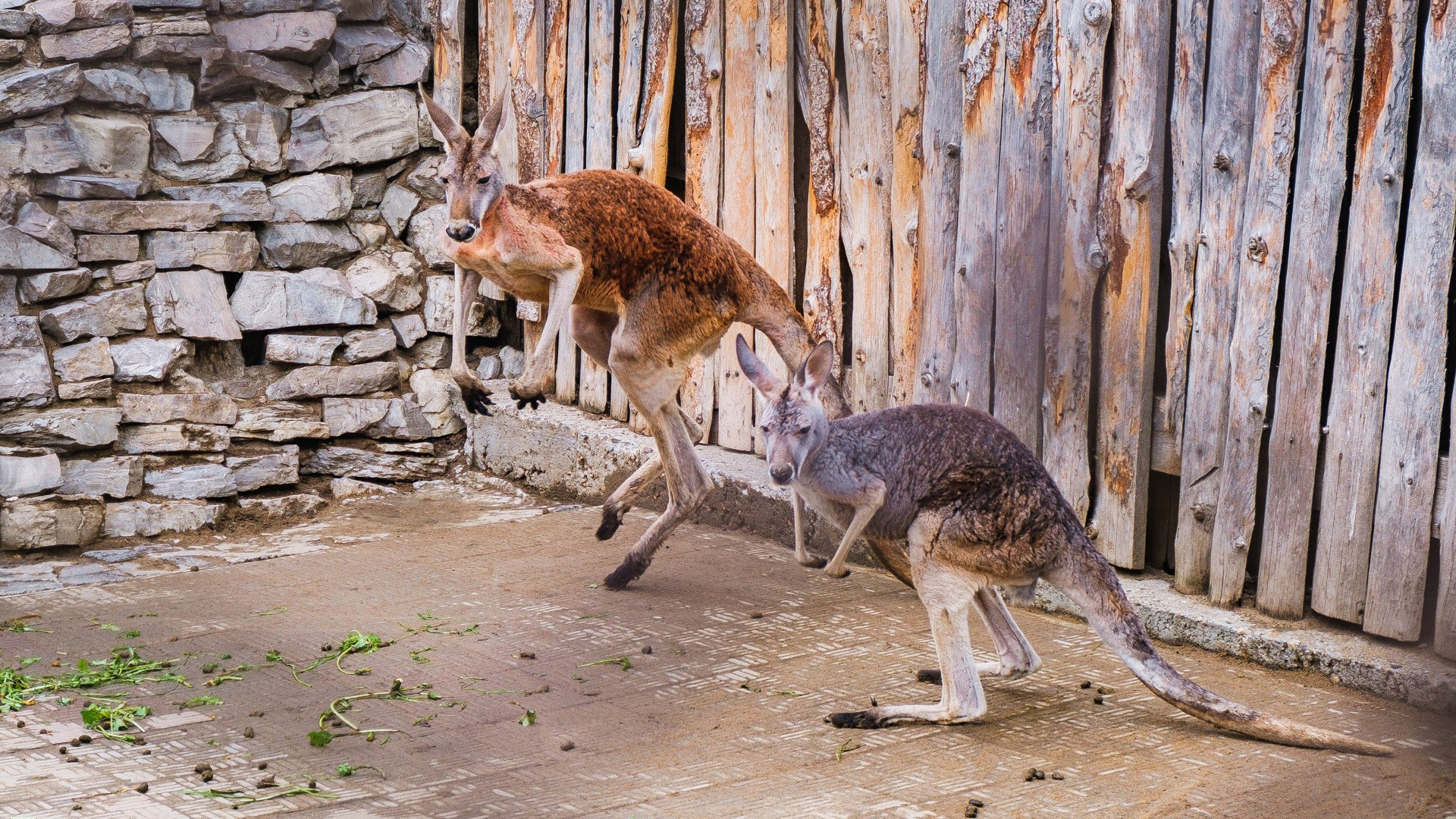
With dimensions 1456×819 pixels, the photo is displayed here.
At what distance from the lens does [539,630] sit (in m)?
5.62

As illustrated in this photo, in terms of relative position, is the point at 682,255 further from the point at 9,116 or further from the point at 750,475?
the point at 9,116

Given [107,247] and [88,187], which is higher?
[88,187]

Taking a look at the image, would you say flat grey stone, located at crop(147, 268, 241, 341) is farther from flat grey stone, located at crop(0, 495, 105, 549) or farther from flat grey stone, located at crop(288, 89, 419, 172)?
flat grey stone, located at crop(0, 495, 105, 549)

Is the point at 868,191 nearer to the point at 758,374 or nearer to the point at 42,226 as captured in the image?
the point at 758,374

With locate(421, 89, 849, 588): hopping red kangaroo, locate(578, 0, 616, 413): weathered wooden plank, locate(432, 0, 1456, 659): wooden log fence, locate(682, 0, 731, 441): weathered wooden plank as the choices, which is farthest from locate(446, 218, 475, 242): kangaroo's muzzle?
locate(578, 0, 616, 413): weathered wooden plank

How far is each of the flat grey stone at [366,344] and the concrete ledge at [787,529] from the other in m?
0.68

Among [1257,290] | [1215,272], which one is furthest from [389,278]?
[1257,290]

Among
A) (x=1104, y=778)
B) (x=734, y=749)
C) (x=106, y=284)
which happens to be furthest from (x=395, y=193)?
(x=1104, y=778)

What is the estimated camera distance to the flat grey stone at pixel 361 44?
829cm

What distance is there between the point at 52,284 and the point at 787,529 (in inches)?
157

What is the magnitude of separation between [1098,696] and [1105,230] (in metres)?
1.82

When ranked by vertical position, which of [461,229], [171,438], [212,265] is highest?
[461,229]

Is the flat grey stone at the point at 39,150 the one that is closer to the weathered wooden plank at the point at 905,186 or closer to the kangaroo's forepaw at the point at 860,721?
the weathered wooden plank at the point at 905,186

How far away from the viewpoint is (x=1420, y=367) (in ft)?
15.4
